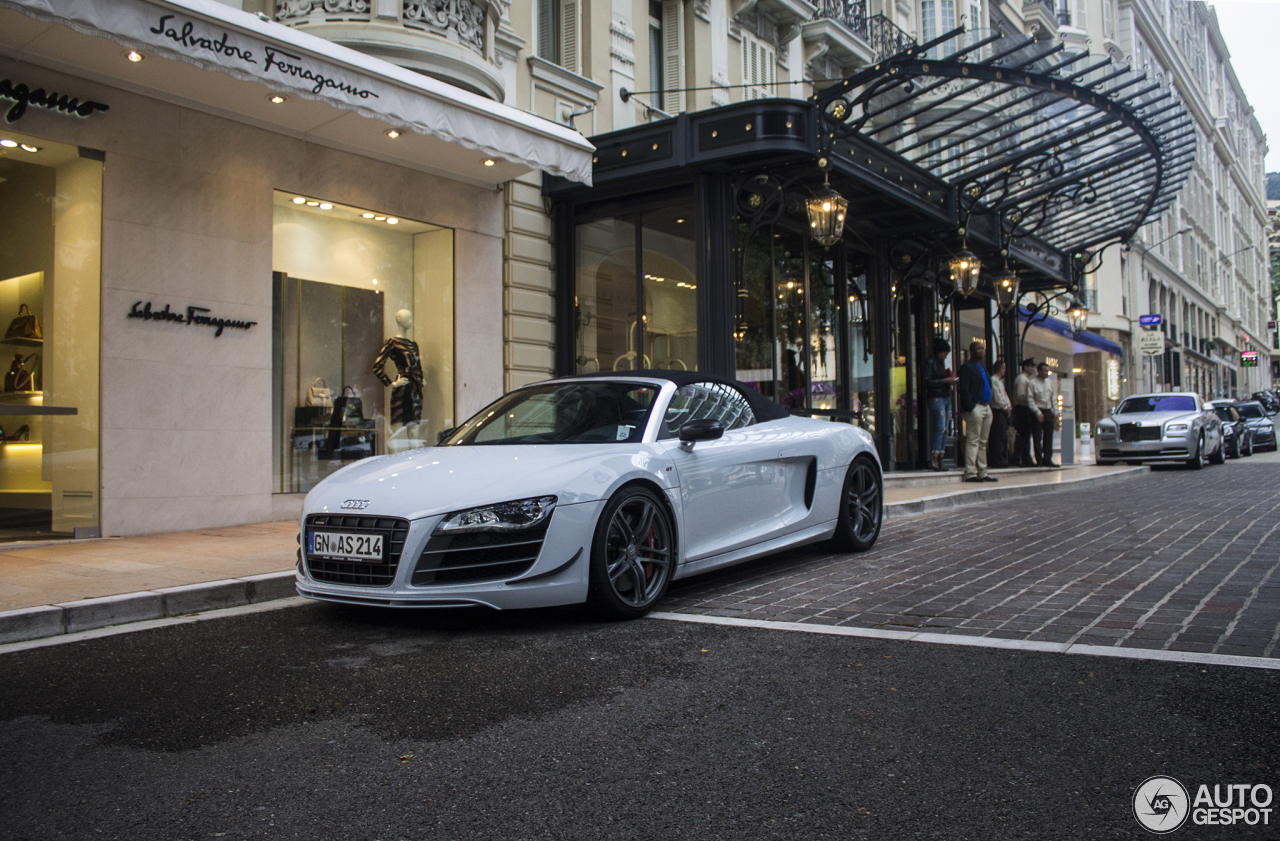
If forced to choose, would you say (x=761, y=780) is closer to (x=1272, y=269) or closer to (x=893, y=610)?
(x=893, y=610)

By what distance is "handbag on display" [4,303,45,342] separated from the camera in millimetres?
8031

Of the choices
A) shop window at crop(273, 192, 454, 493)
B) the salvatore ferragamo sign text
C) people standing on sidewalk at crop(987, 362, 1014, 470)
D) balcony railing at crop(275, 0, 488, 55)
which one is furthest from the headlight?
people standing on sidewalk at crop(987, 362, 1014, 470)

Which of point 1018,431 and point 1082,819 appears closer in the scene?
point 1082,819

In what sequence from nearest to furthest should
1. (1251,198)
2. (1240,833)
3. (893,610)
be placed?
1. (1240,833)
2. (893,610)
3. (1251,198)

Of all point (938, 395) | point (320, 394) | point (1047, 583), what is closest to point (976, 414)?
point (938, 395)

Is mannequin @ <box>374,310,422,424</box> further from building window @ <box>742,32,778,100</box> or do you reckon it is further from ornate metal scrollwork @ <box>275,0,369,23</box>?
building window @ <box>742,32,778,100</box>

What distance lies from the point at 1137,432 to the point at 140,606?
19464mm

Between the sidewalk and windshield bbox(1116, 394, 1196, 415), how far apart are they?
18.2 metres

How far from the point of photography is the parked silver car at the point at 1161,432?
19.0 meters

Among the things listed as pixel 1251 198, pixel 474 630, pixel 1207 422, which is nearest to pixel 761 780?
pixel 474 630

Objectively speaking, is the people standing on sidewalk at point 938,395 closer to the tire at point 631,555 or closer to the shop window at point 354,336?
the shop window at point 354,336

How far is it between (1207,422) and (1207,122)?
153 ft

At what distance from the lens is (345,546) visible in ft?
14.8

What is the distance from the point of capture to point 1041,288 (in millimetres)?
22297
